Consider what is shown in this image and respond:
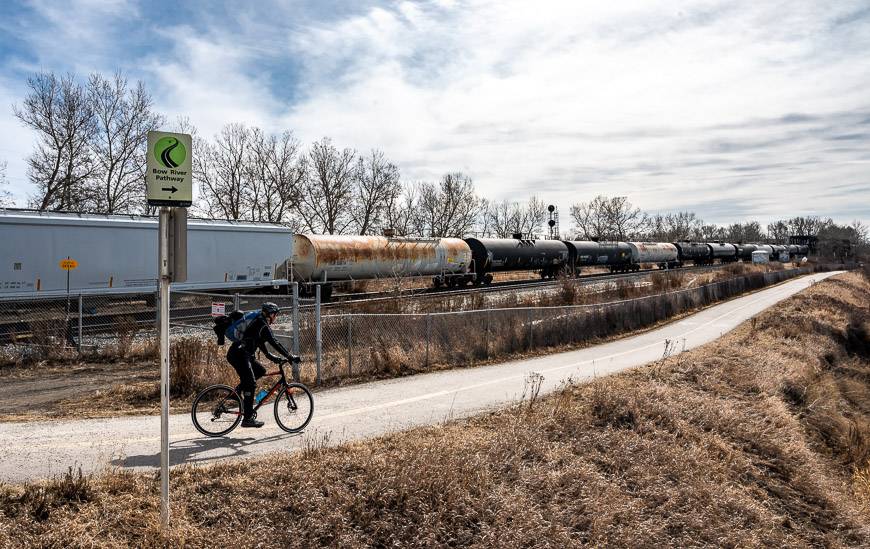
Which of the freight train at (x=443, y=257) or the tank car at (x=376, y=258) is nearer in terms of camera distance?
the tank car at (x=376, y=258)

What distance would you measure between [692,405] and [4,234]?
797 inches

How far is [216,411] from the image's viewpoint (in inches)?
323

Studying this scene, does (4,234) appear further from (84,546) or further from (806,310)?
(806,310)

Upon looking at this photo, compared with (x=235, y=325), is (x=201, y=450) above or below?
below

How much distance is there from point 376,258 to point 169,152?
25.7 m

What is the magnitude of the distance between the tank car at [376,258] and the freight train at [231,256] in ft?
0.16

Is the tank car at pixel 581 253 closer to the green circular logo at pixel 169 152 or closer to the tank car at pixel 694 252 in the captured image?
the tank car at pixel 694 252

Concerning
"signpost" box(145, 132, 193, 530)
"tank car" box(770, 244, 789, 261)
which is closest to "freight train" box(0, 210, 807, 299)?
"signpost" box(145, 132, 193, 530)

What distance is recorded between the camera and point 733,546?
306 inches

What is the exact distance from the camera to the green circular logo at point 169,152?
196 inches

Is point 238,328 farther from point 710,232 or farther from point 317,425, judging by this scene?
point 710,232

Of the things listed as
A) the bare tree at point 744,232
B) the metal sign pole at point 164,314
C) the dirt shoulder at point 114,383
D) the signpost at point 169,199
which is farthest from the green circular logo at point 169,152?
the bare tree at point 744,232

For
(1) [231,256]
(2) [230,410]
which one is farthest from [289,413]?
(1) [231,256]

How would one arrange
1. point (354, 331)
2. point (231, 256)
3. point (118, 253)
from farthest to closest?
point (231, 256) → point (118, 253) → point (354, 331)
